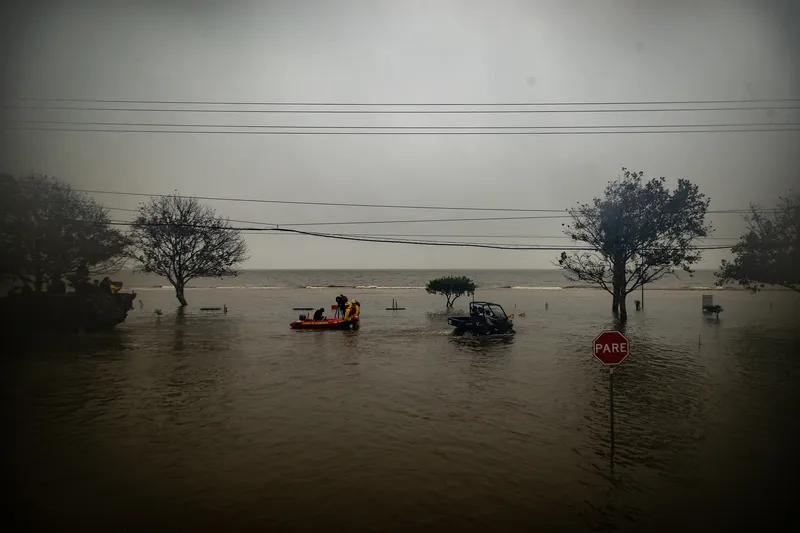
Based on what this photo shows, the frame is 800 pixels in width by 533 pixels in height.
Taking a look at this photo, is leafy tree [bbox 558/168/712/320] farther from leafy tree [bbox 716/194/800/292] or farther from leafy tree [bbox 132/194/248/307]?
leafy tree [bbox 132/194/248/307]

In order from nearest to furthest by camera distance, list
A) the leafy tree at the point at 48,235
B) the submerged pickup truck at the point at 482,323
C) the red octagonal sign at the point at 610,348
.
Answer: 1. the red octagonal sign at the point at 610,348
2. the leafy tree at the point at 48,235
3. the submerged pickup truck at the point at 482,323

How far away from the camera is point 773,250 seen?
25953 millimetres

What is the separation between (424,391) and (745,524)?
847 centimetres

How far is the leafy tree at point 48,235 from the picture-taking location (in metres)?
17.4

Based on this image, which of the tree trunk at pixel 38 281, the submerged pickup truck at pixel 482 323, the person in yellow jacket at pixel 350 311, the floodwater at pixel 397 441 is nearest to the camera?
the floodwater at pixel 397 441

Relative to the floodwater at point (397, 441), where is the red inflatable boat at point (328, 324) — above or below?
above

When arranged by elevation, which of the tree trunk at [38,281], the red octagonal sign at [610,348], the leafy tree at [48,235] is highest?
the leafy tree at [48,235]

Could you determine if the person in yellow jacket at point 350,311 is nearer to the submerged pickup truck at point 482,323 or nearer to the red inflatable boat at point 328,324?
the red inflatable boat at point 328,324

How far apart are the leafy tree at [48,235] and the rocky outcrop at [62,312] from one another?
923mm

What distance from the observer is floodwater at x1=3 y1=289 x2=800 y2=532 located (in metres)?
6.53

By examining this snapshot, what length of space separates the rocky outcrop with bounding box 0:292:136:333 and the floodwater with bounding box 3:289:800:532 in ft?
16.4

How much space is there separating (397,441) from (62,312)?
24.8 meters

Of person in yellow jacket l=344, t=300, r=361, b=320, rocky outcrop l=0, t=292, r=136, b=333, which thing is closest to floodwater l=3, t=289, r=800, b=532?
rocky outcrop l=0, t=292, r=136, b=333

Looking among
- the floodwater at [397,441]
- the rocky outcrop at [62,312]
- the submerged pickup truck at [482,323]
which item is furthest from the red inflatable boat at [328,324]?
the rocky outcrop at [62,312]
